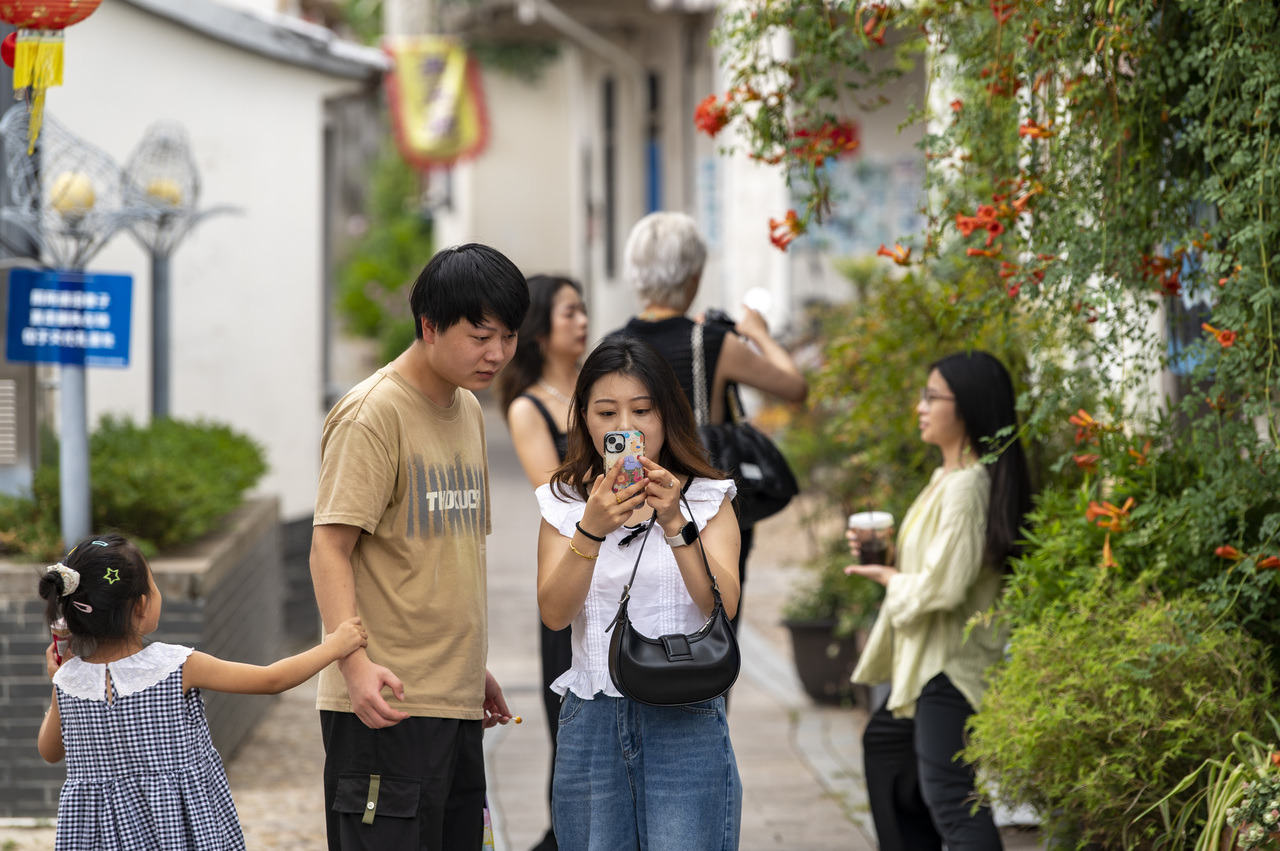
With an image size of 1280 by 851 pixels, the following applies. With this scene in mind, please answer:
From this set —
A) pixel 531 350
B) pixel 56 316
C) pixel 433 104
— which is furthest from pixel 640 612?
pixel 433 104

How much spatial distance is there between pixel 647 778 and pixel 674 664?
291mm

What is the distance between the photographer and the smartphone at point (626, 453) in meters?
2.62

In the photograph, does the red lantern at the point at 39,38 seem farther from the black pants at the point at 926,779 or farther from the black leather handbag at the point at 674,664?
the black pants at the point at 926,779

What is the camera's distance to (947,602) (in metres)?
3.68

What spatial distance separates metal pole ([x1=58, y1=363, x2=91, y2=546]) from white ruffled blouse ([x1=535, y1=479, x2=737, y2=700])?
8.03 ft

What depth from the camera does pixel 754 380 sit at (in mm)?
4051

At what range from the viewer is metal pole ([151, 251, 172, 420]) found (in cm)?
650

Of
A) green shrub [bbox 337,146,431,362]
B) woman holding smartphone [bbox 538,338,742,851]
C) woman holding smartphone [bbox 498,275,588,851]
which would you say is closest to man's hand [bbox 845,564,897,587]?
woman holding smartphone [bbox 498,275,588,851]

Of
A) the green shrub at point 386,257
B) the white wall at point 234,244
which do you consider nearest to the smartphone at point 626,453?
the white wall at point 234,244

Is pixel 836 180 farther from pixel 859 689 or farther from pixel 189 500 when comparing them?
pixel 189 500

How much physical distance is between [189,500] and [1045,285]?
11.3 ft

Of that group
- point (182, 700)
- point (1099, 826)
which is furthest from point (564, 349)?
point (1099, 826)

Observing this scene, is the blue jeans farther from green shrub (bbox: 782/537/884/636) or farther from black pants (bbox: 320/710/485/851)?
green shrub (bbox: 782/537/884/636)

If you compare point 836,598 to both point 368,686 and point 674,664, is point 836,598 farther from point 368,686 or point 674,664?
point 368,686
